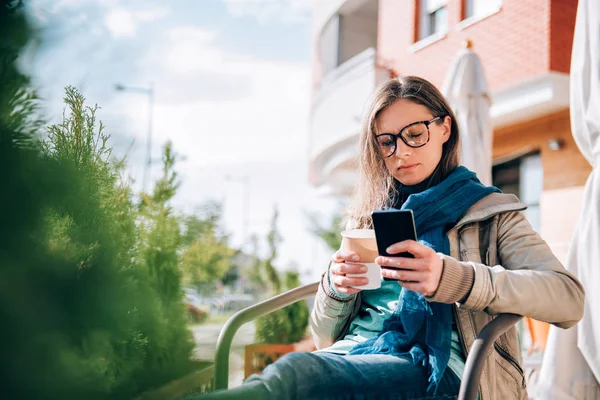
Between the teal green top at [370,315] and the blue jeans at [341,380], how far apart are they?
251mm

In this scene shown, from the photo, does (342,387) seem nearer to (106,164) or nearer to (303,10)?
(106,164)

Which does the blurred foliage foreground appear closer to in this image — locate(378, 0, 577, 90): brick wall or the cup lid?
the cup lid

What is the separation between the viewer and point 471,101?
181 inches

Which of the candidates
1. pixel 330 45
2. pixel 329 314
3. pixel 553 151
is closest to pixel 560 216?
pixel 553 151

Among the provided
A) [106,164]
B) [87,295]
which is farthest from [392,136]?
[87,295]

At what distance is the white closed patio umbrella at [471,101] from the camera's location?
176 inches

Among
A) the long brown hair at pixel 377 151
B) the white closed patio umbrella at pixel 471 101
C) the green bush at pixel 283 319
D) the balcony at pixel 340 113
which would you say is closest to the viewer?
the long brown hair at pixel 377 151

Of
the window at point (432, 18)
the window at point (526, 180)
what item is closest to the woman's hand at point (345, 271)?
the window at point (526, 180)

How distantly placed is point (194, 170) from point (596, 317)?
207cm

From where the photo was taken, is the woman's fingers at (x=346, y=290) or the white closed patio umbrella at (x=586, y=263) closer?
the woman's fingers at (x=346, y=290)

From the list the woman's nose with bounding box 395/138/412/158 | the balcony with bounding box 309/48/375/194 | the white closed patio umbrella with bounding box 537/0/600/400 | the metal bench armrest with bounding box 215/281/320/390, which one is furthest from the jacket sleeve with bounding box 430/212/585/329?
the balcony with bounding box 309/48/375/194

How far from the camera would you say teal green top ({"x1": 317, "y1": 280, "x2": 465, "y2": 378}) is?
1876 mm

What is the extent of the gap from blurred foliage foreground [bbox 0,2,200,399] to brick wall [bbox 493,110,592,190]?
24.4 ft

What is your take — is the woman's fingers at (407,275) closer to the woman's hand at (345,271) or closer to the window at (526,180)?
the woman's hand at (345,271)
